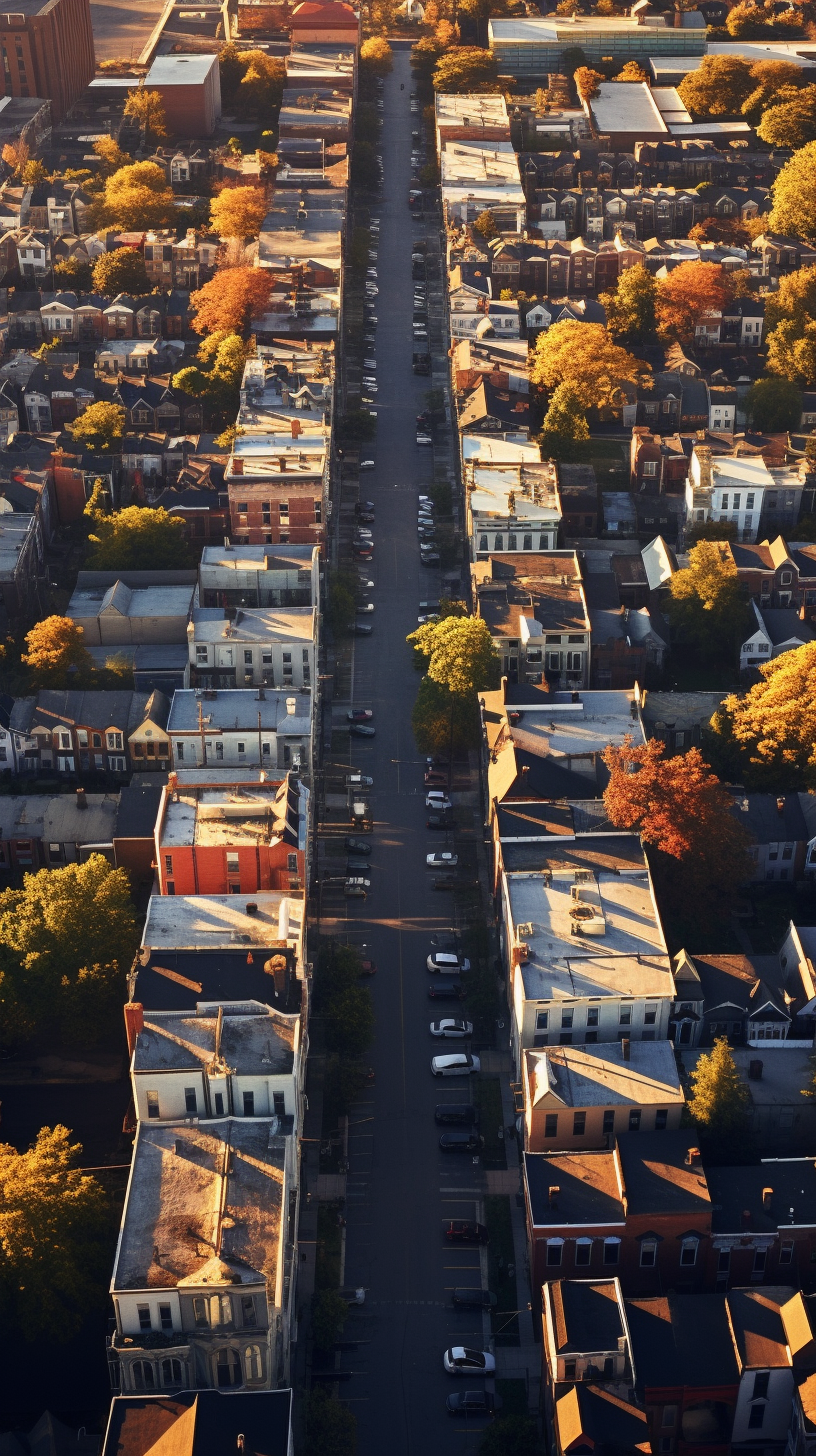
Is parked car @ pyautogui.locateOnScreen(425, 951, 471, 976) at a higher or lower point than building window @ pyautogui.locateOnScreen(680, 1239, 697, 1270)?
lower

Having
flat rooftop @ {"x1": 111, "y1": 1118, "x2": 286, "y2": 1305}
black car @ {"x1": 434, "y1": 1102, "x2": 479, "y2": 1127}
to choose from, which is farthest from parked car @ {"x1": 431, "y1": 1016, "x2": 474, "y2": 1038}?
flat rooftop @ {"x1": 111, "y1": 1118, "x2": 286, "y2": 1305}

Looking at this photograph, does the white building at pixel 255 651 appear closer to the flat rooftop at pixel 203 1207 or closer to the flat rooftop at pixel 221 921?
the flat rooftop at pixel 221 921

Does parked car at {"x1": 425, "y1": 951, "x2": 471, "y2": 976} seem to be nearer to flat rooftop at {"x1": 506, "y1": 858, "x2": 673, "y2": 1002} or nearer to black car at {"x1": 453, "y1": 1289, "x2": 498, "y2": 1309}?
flat rooftop at {"x1": 506, "y1": 858, "x2": 673, "y2": 1002}

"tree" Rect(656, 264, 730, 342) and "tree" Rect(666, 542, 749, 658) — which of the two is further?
"tree" Rect(656, 264, 730, 342)

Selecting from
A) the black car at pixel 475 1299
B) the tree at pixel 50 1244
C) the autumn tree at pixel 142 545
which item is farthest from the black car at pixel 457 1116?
the autumn tree at pixel 142 545

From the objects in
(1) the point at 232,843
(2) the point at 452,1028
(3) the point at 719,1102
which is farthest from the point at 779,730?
(1) the point at 232,843

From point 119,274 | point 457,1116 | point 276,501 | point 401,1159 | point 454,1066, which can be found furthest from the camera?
point 119,274

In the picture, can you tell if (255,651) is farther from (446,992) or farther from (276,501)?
(446,992)
